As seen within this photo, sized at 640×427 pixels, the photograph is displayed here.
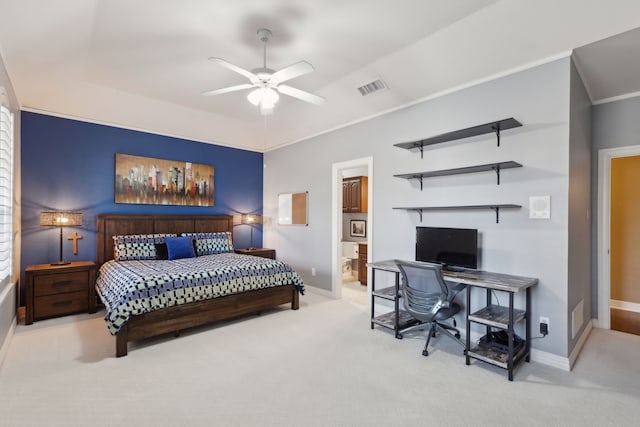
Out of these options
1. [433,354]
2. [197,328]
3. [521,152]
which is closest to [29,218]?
[197,328]

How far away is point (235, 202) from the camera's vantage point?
6293mm

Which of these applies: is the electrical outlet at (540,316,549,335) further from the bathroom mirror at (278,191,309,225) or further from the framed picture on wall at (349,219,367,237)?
the framed picture on wall at (349,219,367,237)

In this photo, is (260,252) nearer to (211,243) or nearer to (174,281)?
(211,243)

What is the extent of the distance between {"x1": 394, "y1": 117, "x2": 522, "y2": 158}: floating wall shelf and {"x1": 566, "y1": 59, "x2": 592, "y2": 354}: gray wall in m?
0.53

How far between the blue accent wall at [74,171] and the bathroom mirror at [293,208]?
149cm

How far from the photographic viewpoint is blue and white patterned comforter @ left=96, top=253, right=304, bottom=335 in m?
3.11

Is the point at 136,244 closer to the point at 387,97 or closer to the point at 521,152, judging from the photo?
the point at 387,97

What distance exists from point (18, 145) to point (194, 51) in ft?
9.10

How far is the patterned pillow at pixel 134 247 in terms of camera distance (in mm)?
4617

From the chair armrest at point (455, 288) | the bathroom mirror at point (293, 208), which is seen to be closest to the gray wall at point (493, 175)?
the chair armrest at point (455, 288)

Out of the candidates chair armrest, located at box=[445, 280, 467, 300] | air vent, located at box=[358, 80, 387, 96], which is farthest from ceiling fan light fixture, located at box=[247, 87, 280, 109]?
chair armrest, located at box=[445, 280, 467, 300]

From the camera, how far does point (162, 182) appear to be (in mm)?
5406

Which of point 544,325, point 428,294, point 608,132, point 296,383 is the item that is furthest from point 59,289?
point 608,132

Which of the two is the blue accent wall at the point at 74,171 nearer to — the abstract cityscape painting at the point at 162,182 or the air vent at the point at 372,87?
the abstract cityscape painting at the point at 162,182
